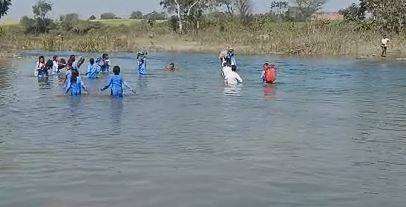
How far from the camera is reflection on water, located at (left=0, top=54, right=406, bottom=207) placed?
9227mm

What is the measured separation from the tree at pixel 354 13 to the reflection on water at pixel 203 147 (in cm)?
3613

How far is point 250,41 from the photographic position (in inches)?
2083

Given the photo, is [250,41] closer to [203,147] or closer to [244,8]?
[244,8]

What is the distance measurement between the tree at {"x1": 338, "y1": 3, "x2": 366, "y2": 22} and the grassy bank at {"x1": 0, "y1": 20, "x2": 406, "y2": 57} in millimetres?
3836

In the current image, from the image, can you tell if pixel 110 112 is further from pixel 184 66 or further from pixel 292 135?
pixel 184 66

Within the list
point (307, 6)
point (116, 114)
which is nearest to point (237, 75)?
point (116, 114)

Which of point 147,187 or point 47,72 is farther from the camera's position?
point 47,72

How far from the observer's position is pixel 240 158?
11508 mm

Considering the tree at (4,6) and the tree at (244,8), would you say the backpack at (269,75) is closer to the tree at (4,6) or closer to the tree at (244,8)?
the tree at (244,8)

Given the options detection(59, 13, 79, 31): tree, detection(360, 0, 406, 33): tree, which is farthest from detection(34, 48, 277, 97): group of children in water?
detection(59, 13, 79, 31): tree

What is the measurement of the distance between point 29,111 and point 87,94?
4.11 meters

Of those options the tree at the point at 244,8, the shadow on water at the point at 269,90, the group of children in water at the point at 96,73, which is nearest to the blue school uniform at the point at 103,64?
the group of children in water at the point at 96,73

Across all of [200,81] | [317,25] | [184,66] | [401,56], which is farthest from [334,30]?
[200,81]

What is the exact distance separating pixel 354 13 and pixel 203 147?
166 feet
